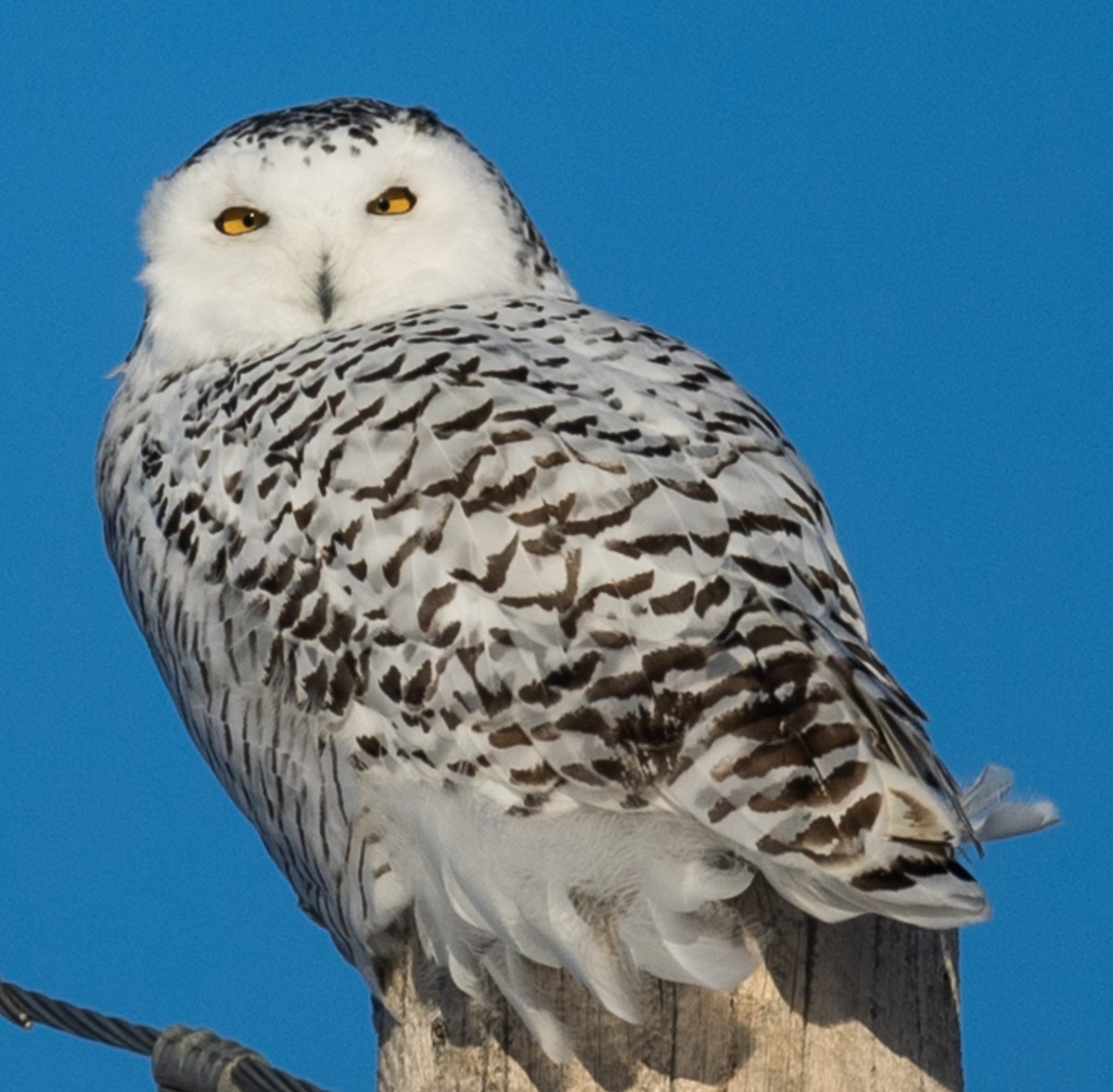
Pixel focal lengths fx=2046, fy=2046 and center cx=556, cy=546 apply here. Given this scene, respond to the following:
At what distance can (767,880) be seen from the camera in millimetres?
2547

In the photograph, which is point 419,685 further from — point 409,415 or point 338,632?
point 409,415

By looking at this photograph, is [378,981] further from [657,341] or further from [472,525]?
[657,341]

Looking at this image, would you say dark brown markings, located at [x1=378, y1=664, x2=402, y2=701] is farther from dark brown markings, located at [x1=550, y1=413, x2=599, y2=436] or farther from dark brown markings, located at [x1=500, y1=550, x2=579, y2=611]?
dark brown markings, located at [x1=550, y1=413, x2=599, y2=436]

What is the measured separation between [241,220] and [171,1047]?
61.3 inches

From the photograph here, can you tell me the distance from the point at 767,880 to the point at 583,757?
0.28 meters

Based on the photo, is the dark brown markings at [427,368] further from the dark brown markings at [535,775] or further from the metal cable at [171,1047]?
the metal cable at [171,1047]

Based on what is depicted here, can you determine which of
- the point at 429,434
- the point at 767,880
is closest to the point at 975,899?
the point at 767,880

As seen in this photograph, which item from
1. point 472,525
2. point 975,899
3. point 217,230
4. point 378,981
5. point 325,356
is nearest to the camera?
point 975,899

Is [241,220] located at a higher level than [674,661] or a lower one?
higher

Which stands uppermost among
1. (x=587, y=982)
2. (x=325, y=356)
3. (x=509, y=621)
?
(x=325, y=356)

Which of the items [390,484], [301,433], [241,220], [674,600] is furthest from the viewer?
[241,220]

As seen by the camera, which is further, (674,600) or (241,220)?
(241,220)

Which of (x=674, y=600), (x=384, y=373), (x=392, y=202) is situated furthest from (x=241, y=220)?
(x=674, y=600)

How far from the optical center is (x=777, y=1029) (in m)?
2.50
